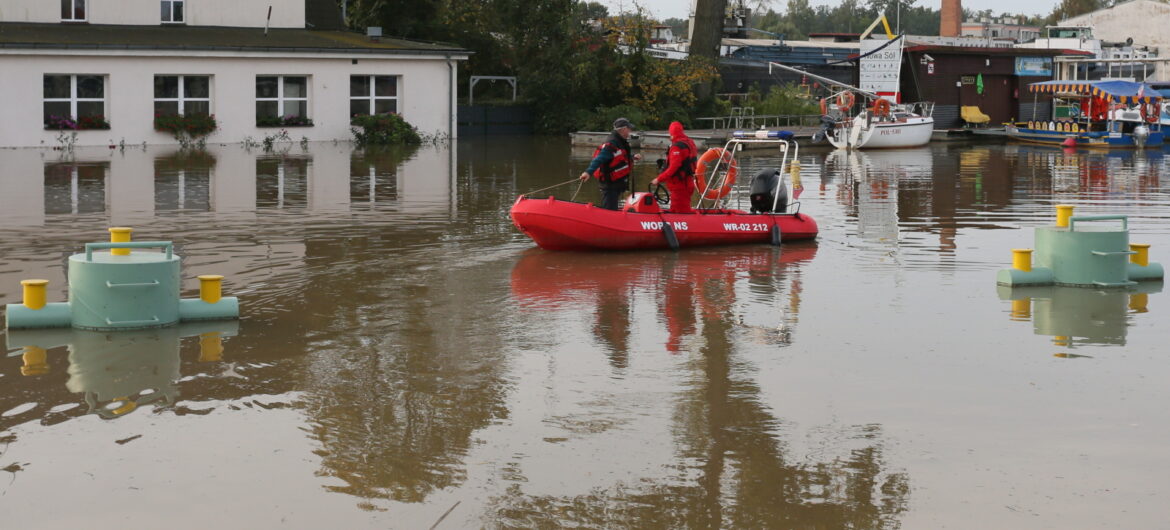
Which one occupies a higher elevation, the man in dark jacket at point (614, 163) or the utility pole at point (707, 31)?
the utility pole at point (707, 31)

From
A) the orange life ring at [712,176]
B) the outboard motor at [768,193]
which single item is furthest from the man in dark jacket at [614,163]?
the outboard motor at [768,193]

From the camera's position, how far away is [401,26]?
49469 millimetres

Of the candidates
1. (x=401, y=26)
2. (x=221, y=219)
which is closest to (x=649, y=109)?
(x=401, y=26)

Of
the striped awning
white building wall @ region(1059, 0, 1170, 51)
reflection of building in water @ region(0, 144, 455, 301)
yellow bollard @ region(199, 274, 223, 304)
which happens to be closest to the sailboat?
the striped awning

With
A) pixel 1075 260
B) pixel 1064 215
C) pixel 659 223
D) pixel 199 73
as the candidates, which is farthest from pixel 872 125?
pixel 1075 260

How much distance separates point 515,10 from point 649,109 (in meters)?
5.67

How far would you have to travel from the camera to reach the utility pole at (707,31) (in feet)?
154

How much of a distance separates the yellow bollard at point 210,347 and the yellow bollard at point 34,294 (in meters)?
1.37

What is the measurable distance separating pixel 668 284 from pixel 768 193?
14.1 feet

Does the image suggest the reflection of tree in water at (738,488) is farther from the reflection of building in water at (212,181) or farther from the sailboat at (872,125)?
the sailboat at (872,125)

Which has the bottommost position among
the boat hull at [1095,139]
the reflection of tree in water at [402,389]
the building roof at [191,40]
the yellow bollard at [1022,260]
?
the reflection of tree in water at [402,389]

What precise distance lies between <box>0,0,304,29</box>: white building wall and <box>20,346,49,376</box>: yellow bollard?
92.3 ft

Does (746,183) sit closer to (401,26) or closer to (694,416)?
(694,416)

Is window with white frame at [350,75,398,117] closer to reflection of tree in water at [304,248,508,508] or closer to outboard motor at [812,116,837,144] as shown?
outboard motor at [812,116,837,144]
